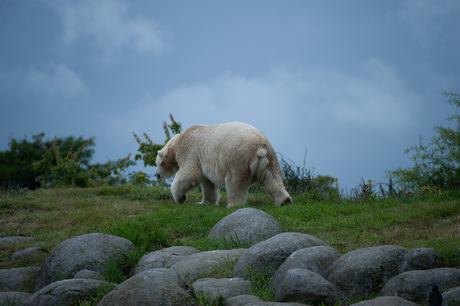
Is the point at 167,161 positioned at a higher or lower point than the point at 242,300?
higher

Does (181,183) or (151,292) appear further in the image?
(181,183)

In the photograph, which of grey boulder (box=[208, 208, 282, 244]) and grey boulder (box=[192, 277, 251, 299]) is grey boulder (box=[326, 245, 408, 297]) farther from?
grey boulder (box=[208, 208, 282, 244])

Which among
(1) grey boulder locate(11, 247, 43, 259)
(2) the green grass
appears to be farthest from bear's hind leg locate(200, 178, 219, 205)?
(1) grey boulder locate(11, 247, 43, 259)

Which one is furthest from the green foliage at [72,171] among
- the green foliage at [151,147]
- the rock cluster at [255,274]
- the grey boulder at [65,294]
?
the grey boulder at [65,294]

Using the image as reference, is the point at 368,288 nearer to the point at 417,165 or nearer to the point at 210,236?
the point at 210,236

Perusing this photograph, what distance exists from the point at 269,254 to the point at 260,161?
4580 millimetres

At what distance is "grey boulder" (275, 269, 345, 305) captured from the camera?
480 cm

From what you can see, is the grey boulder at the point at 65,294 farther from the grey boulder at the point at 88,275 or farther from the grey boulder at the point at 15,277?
the grey boulder at the point at 15,277

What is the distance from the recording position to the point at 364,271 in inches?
201

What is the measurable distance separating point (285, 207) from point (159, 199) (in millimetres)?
4483

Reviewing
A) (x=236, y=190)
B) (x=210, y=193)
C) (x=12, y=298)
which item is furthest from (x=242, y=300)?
(x=210, y=193)

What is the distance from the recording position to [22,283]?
687cm

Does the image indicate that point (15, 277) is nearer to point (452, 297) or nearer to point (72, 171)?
point (452, 297)

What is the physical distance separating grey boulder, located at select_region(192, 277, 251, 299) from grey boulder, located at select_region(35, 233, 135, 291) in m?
1.98
